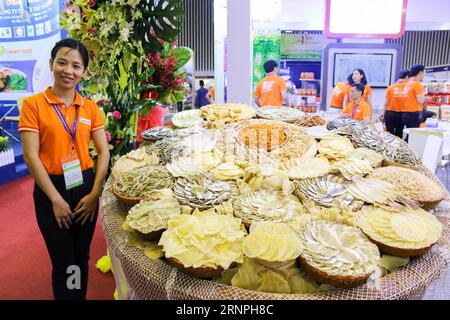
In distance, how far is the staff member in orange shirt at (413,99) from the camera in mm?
6242

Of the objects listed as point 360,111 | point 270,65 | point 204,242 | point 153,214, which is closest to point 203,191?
point 153,214

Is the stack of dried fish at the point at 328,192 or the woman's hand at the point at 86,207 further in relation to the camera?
the woman's hand at the point at 86,207

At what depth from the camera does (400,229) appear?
134 centimetres

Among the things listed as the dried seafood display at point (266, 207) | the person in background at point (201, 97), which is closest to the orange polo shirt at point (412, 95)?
the person in background at point (201, 97)

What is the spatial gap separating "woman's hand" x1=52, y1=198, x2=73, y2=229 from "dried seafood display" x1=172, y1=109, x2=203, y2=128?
3.02 ft

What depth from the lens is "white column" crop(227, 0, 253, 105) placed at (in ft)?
13.0

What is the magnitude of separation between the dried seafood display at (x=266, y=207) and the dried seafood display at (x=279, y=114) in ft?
3.51

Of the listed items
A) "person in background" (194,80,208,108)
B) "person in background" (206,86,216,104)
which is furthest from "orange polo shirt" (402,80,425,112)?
"person in background" (194,80,208,108)

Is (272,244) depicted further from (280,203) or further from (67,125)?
(67,125)

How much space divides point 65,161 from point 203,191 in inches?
32.0

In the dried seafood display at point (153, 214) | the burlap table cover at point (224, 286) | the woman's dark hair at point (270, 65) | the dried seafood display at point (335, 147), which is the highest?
the woman's dark hair at point (270, 65)

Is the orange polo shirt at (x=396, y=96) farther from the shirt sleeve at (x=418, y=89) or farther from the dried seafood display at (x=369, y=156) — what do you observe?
the dried seafood display at (x=369, y=156)

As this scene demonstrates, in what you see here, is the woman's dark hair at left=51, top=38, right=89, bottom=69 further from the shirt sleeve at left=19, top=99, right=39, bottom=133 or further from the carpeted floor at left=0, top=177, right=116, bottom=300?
the carpeted floor at left=0, top=177, right=116, bottom=300

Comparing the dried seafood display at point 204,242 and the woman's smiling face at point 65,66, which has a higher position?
the woman's smiling face at point 65,66
